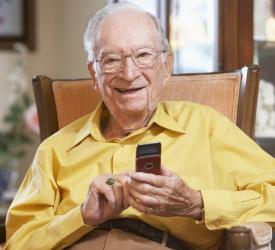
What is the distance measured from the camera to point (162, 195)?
1.24 metres

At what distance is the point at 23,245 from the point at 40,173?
0.19 meters

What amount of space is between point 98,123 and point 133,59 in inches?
8.6

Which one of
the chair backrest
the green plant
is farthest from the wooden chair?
the green plant

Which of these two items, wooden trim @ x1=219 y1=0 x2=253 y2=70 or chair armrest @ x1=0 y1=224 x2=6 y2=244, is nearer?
chair armrest @ x1=0 y1=224 x2=6 y2=244

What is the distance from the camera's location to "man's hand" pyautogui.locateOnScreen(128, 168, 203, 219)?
48.1 inches

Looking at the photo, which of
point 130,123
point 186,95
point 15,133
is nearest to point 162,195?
point 130,123

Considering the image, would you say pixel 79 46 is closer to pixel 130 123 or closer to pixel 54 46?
pixel 54 46

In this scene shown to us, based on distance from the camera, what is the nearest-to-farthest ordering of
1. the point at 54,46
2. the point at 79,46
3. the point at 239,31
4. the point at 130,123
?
the point at 130,123 → the point at 239,31 → the point at 79,46 → the point at 54,46

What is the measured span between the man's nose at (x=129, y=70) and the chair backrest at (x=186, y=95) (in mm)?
299

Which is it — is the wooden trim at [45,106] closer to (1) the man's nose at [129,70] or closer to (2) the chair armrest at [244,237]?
(1) the man's nose at [129,70]

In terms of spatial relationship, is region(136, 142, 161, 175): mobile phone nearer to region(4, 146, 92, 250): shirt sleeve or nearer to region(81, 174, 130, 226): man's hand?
region(81, 174, 130, 226): man's hand

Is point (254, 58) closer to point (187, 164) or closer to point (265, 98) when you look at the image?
point (265, 98)

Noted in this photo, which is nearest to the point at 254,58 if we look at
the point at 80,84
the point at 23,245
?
the point at 80,84

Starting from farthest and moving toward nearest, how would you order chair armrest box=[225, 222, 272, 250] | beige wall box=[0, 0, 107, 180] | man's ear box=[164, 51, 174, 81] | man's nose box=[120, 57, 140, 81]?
1. beige wall box=[0, 0, 107, 180]
2. man's ear box=[164, 51, 174, 81]
3. man's nose box=[120, 57, 140, 81]
4. chair armrest box=[225, 222, 272, 250]
